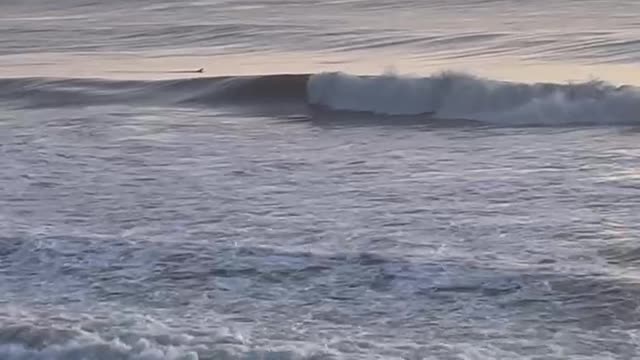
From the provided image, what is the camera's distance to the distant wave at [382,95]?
1359cm

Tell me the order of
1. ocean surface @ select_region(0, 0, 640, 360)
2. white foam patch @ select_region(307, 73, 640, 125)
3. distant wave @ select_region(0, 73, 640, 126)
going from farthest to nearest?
distant wave @ select_region(0, 73, 640, 126)
white foam patch @ select_region(307, 73, 640, 125)
ocean surface @ select_region(0, 0, 640, 360)

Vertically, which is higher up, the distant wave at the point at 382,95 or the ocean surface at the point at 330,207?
the ocean surface at the point at 330,207

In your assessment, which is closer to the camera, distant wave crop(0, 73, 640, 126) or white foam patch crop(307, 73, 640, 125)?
white foam patch crop(307, 73, 640, 125)

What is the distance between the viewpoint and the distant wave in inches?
535

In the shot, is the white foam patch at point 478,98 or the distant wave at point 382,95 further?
the distant wave at point 382,95

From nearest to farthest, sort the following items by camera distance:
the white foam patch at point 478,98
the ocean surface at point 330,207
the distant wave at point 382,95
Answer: the ocean surface at point 330,207
the white foam patch at point 478,98
the distant wave at point 382,95

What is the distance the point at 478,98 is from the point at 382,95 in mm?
1179

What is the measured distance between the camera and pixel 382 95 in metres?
15.6

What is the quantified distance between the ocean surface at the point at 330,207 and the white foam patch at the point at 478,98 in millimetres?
34

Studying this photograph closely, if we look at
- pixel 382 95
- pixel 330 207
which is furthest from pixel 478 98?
pixel 330 207

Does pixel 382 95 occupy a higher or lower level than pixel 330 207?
lower

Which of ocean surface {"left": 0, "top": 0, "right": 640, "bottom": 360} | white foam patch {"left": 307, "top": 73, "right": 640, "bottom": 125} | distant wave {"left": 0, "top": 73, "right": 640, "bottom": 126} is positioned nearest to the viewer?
ocean surface {"left": 0, "top": 0, "right": 640, "bottom": 360}

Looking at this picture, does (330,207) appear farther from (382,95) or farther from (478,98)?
(382,95)

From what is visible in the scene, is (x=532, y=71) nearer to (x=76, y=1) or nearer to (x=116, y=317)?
(x=116, y=317)
